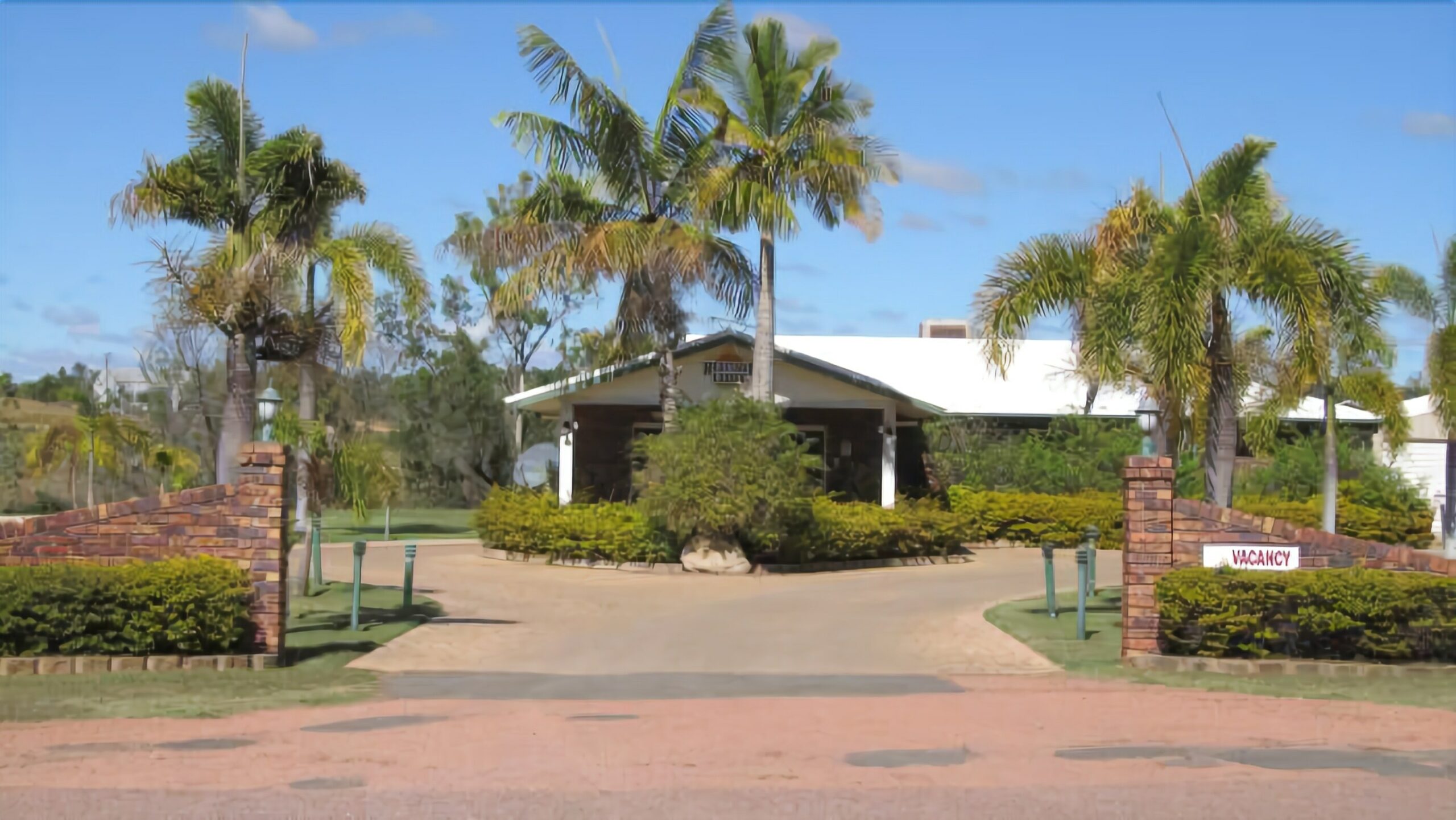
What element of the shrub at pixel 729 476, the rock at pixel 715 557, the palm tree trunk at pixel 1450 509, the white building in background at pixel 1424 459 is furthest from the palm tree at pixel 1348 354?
the rock at pixel 715 557

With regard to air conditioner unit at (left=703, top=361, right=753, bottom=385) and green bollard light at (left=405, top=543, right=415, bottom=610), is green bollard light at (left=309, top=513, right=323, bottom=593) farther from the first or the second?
air conditioner unit at (left=703, top=361, right=753, bottom=385)

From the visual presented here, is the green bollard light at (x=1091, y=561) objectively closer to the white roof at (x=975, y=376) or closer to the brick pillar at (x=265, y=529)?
the brick pillar at (x=265, y=529)

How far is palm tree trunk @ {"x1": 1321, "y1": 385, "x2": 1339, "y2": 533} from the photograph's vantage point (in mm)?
26891

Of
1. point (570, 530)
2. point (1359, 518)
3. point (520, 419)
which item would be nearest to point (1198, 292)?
point (570, 530)

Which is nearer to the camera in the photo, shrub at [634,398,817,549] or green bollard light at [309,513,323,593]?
green bollard light at [309,513,323,593]

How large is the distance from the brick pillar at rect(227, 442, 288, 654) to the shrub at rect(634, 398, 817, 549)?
31.8ft

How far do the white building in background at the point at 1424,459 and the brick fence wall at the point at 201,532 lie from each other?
2795cm

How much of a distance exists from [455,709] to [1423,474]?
31163 mm

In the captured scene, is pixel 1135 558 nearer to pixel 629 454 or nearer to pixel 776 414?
pixel 776 414

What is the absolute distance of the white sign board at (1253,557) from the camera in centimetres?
1389

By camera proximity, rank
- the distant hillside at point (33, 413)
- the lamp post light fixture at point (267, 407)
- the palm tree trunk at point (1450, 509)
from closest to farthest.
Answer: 1. the lamp post light fixture at point (267, 407)
2. the palm tree trunk at point (1450, 509)
3. the distant hillside at point (33, 413)

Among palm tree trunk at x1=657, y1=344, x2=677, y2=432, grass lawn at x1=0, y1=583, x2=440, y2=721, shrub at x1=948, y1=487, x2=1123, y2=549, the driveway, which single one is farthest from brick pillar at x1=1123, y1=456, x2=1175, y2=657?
shrub at x1=948, y1=487, x2=1123, y2=549

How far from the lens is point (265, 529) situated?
13625 millimetres

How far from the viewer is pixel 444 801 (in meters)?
8.09
